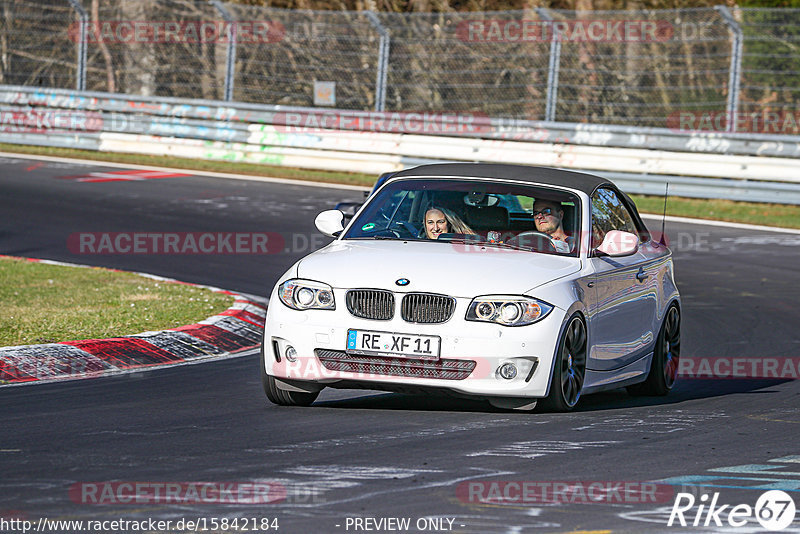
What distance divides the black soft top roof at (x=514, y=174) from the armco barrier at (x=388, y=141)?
13.1 m

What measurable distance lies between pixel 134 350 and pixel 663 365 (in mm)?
3724

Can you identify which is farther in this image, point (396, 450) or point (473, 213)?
point (473, 213)

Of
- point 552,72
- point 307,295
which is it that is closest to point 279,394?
point 307,295

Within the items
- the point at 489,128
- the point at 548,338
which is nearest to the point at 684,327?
the point at 548,338

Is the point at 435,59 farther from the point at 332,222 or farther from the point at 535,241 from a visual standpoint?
the point at 535,241

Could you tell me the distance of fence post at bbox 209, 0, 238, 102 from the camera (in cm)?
2670

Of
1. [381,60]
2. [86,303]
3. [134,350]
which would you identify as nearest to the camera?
[134,350]

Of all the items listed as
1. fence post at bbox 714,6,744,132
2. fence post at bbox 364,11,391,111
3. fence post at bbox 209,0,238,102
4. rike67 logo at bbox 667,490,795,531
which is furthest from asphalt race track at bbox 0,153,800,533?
fence post at bbox 209,0,238,102

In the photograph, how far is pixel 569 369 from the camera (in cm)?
842

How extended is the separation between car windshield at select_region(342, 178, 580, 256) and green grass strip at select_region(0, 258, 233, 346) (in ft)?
8.37

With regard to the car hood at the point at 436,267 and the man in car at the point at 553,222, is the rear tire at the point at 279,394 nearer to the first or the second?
the car hood at the point at 436,267

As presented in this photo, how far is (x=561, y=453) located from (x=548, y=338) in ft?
3.58

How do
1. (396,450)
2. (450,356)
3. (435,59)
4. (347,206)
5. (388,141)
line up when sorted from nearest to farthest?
(396,450)
(450,356)
(347,206)
(388,141)
(435,59)

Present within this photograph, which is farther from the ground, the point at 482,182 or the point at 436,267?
the point at 482,182
